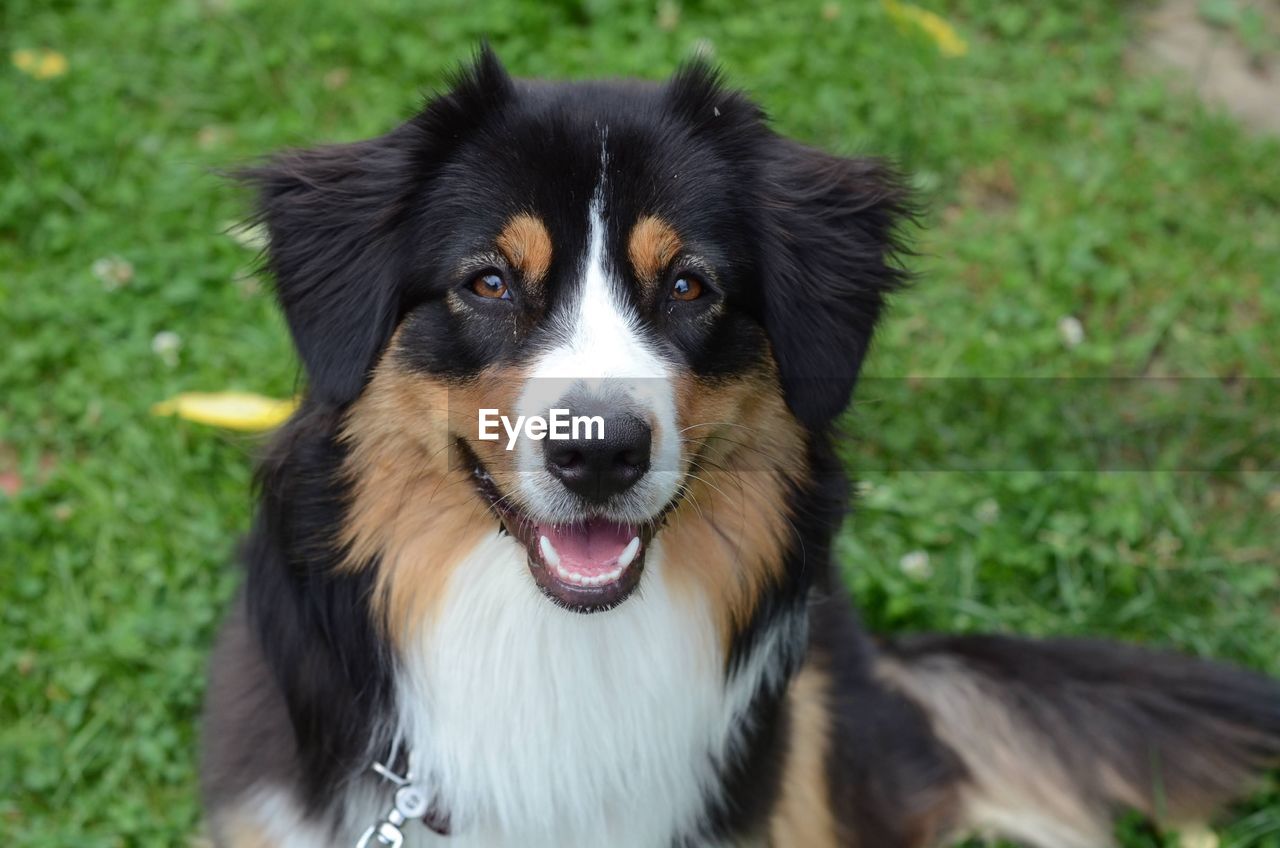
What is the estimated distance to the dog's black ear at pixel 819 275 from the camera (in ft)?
9.43

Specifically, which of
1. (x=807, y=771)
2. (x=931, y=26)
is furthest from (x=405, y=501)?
(x=931, y=26)

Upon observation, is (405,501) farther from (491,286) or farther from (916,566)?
(916,566)

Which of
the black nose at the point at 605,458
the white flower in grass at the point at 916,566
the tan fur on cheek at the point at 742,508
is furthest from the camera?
the white flower in grass at the point at 916,566

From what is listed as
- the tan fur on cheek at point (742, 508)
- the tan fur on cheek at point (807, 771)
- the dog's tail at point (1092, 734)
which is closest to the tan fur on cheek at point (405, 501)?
the tan fur on cheek at point (742, 508)

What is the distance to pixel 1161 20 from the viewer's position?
6328 mm

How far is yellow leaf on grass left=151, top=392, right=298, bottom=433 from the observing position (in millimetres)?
4504

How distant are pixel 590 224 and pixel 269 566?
105 centimetres

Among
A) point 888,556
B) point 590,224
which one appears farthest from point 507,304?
point 888,556

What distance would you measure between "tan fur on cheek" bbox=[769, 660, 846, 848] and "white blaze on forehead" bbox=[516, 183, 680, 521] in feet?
3.00

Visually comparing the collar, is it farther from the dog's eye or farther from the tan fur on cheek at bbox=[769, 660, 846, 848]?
the dog's eye

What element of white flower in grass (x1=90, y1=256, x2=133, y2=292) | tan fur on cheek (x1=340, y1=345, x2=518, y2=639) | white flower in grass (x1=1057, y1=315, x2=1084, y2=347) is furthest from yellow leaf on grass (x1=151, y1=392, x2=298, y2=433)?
white flower in grass (x1=1057, y1=315, x2=1084, y2=347)

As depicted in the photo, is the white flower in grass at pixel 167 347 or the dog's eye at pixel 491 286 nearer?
the dog's eye at pixel 491 286

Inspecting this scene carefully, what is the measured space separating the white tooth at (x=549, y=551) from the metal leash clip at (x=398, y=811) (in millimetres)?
605

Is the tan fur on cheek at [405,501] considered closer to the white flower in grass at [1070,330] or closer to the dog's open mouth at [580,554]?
the dog's open mouth at [580,554]
